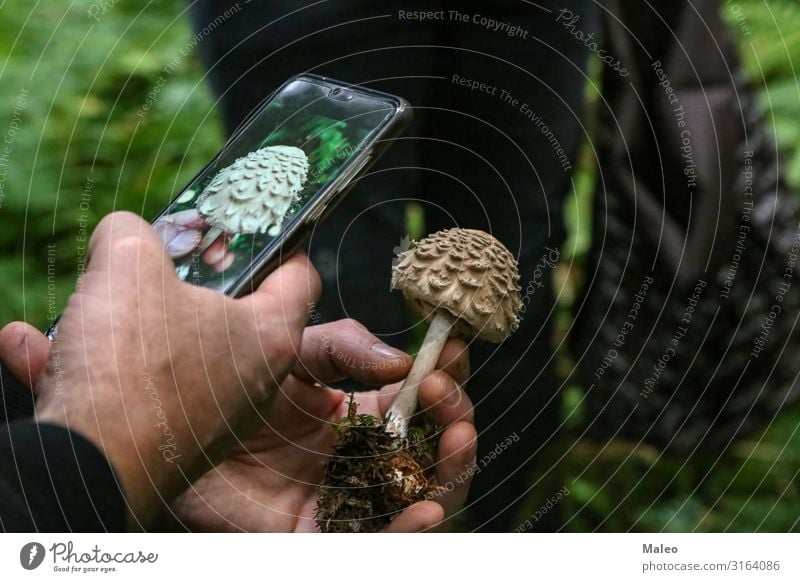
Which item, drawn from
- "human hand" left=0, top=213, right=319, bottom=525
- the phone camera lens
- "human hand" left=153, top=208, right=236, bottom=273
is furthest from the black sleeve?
the phone camera lens

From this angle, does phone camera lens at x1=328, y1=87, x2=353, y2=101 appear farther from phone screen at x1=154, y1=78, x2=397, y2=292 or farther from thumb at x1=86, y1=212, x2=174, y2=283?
thumb at x1=86, y1=212, x2=174, y2=283

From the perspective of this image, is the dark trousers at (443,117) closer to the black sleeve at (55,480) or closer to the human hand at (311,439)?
the human hand at (311,439)

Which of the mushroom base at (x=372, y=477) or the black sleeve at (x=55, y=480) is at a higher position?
the mushroom base at (x=372, y=477)

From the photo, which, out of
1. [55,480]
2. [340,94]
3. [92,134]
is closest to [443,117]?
[340,94]

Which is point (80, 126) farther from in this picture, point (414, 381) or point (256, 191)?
point (414, 381)

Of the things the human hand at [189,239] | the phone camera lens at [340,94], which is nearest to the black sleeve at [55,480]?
the human hand at [189,239]
